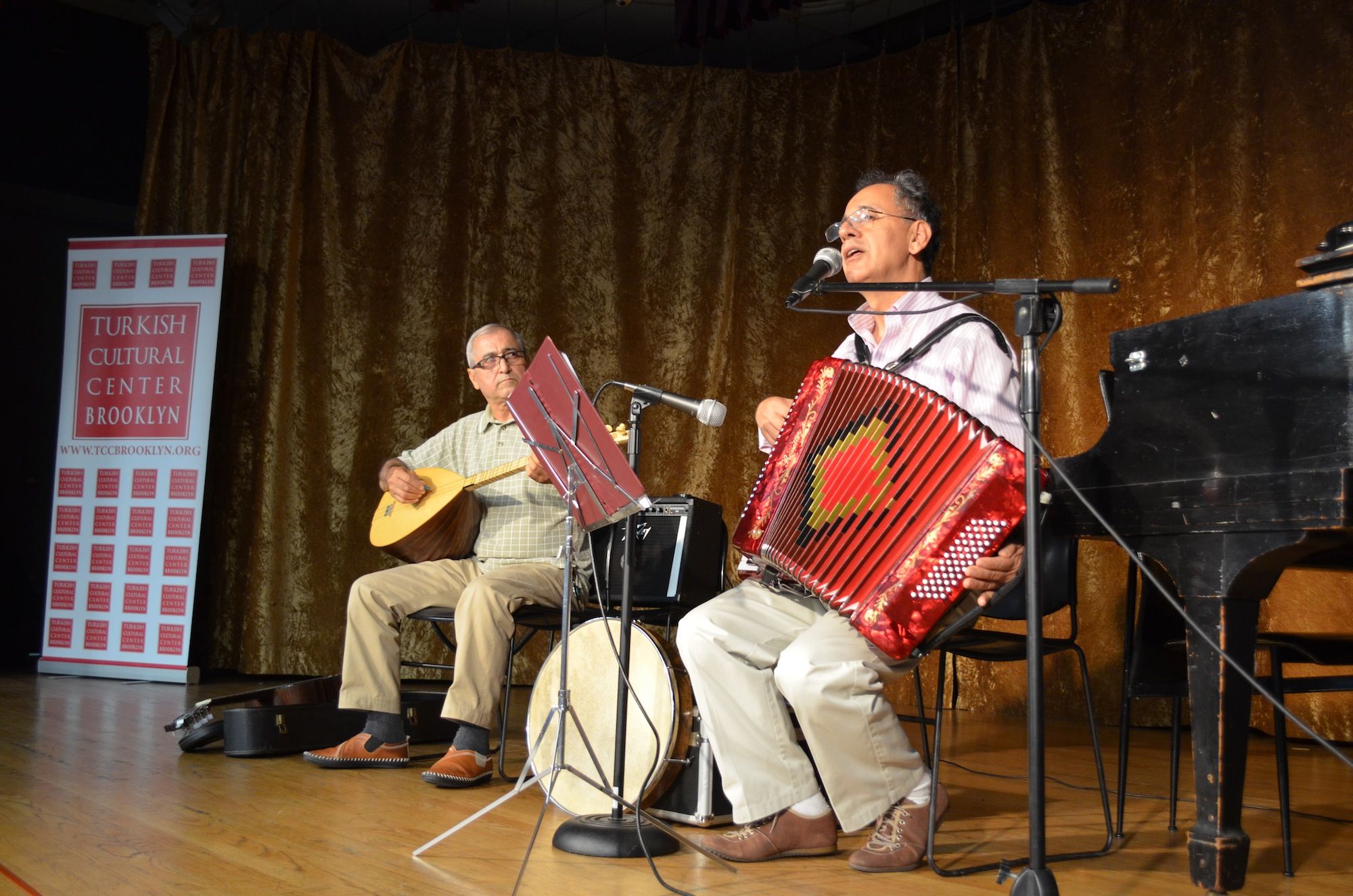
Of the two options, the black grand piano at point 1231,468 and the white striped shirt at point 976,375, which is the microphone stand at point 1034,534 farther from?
the white striped shirt at point 976,375

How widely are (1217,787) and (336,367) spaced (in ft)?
14.6

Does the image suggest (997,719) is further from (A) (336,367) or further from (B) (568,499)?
Answer: (A) (336,367)

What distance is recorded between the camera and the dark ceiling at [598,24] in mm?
5324

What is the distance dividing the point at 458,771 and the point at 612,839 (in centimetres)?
75

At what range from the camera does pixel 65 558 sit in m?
5.04

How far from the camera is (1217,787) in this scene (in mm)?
1681

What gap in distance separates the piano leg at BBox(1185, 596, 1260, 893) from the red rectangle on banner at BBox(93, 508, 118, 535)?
464 centimetres

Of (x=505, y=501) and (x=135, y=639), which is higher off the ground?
(x=505, y=501)

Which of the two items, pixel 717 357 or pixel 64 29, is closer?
pixel 717 357

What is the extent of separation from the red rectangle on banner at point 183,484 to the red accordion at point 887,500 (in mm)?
3567

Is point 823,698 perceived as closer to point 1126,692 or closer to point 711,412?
point 711,412

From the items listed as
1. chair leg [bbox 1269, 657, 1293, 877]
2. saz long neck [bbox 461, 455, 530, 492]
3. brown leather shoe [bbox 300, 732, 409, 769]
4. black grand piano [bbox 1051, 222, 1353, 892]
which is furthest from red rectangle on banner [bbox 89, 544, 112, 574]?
chair leg [bbox 1269, 657, 1293, 877]

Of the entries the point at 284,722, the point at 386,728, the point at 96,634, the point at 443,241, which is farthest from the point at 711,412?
the point at 96,634

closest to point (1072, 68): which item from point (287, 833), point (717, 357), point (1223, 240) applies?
point (1223, 240)
